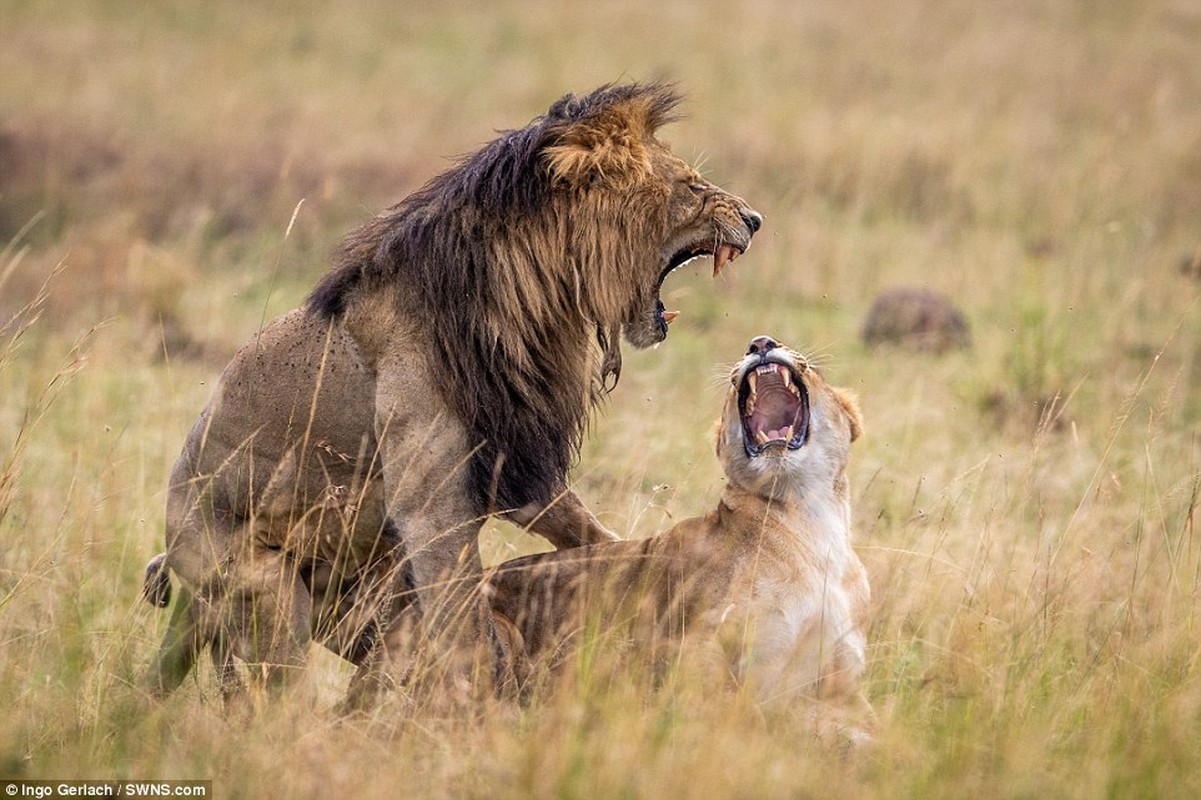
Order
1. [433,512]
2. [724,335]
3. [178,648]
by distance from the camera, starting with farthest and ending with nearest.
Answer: [724,335] → [178,648] → [433,512]

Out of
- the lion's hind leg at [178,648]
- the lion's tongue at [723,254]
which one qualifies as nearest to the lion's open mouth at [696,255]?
the lion's tongue at [723,254]

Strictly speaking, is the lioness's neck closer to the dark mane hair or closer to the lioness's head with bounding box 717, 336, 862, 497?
the lioness's head with bounding box 717, 336, 862, 497

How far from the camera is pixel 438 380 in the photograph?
4645mm

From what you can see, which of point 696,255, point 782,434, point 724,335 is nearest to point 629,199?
point 696,255

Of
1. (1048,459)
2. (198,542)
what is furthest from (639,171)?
(1048,459)

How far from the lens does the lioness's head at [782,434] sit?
16.4 ft

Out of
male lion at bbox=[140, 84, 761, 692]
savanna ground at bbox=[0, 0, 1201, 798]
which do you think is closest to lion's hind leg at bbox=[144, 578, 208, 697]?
male lion at bbox=[140, 84, 761, 692]

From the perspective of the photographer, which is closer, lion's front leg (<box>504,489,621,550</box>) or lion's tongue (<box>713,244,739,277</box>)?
lion's tongue (<box>713,244,739,277</box>)

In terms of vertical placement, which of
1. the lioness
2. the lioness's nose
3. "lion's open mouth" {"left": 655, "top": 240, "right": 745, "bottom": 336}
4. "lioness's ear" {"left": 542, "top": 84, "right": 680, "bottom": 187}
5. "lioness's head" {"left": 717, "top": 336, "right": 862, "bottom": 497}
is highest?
"lioness's ear" {"left": 542, "top": 84, "right": 680, "bottom": 187}

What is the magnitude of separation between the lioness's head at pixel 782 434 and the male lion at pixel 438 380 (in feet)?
1.20

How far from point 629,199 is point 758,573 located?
1.09m

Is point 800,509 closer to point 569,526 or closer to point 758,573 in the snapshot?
point 758,573

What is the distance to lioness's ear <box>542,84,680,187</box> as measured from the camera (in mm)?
4598

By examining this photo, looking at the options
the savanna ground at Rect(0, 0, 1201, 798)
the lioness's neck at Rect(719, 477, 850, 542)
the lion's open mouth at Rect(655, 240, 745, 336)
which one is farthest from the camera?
the lioness's neck at Rect(719, 477, 850, 542)
